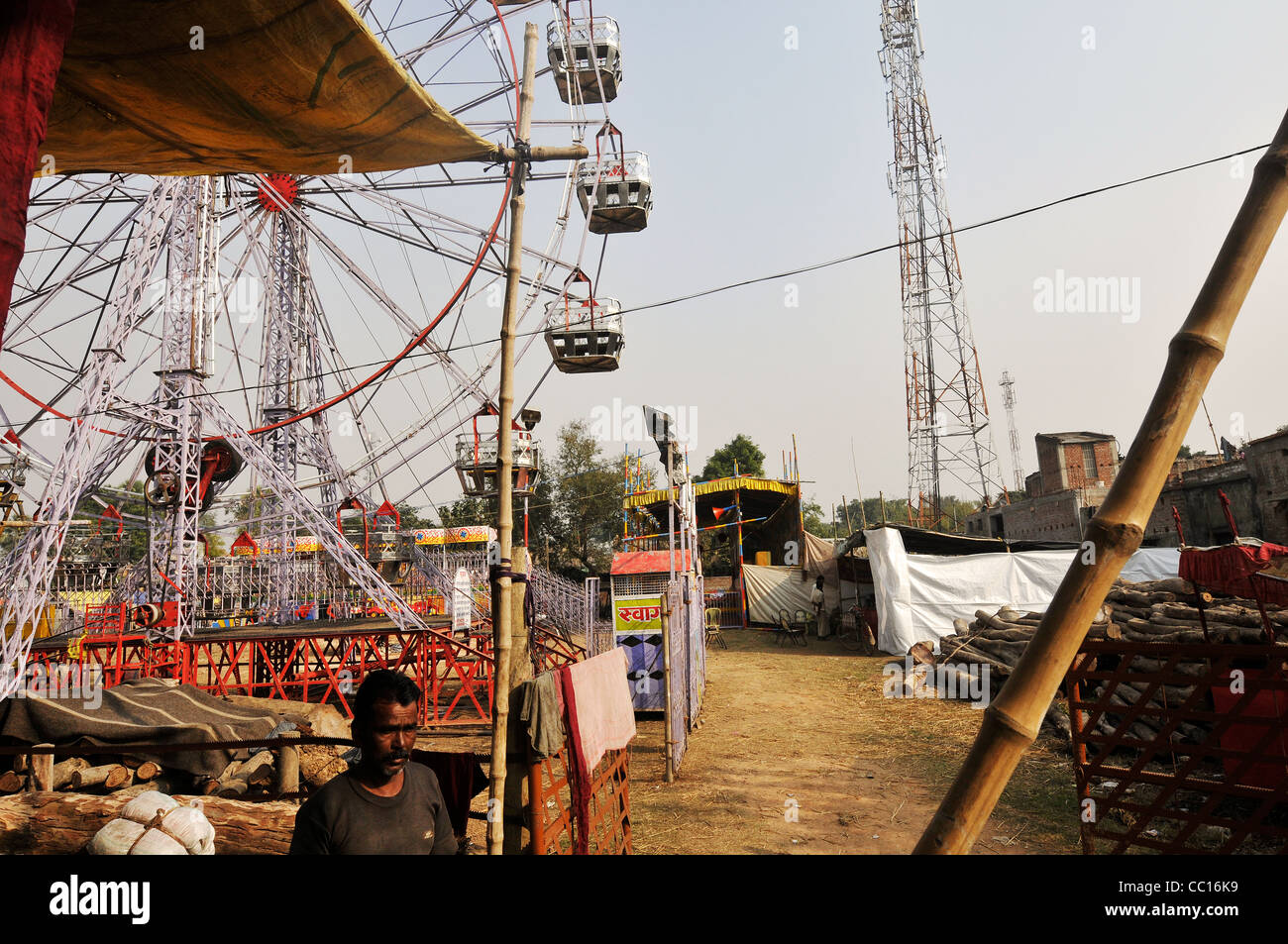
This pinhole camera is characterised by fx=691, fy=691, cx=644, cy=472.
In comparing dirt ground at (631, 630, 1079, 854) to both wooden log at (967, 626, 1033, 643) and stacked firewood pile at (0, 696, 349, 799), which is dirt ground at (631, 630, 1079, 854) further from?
stacked firewood pile at (0, 696, 349, 799)

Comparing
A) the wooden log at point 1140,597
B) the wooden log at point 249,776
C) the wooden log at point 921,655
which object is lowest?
the wooden log at point 921,655

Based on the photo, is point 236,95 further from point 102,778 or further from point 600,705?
point 102,778

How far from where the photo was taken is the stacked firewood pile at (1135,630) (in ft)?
31.0

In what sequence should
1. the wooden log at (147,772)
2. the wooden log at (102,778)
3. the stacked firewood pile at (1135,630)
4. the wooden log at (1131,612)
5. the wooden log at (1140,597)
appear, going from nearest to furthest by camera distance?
the wooden log at (102,778) → the wooden log at (147,772) → the stacked firewood pile at (1135,630) → the wooden log at (1131,612) → the wooden log at (1140,597)

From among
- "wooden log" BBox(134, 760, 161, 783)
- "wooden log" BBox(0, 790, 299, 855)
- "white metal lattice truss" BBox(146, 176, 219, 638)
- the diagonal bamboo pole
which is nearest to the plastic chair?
"white metal lattice truss" BBox(146, 176, 219, 638)

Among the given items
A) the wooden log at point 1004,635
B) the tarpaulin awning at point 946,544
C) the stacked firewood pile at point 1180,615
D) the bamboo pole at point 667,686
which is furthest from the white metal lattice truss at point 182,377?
the tarpaulin awning at point 946,544

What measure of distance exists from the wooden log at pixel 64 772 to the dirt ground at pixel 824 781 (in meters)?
6.46

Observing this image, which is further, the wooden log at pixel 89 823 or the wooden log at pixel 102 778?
the wooden log at pixel 102 778

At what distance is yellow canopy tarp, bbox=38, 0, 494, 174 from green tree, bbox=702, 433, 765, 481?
168ft

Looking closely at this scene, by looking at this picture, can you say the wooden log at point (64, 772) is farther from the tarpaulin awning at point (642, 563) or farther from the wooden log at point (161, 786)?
the tarpaulin awning at point (642, 563)

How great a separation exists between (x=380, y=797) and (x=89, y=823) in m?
5.05

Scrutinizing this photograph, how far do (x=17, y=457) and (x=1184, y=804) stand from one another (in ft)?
61.9

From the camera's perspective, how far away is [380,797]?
2658 millimetres
